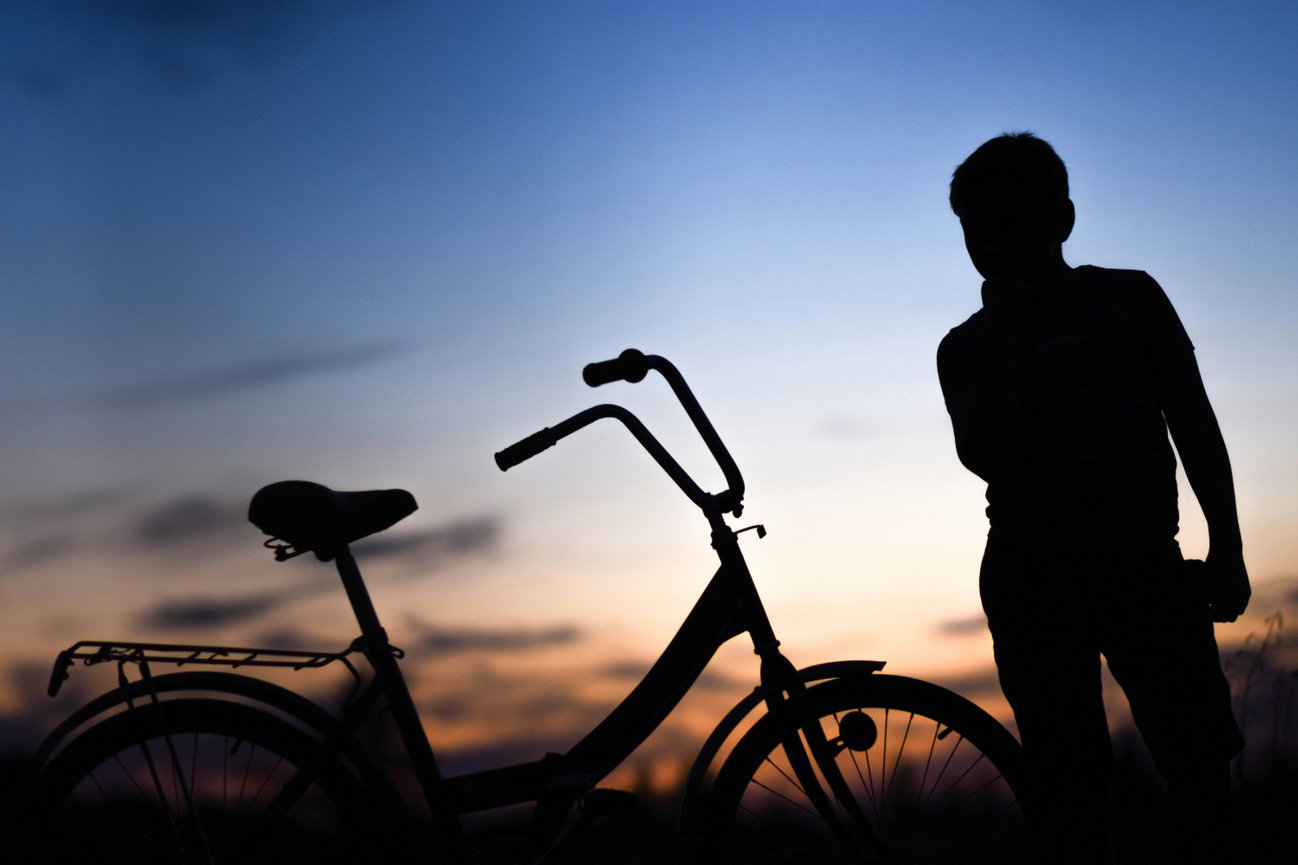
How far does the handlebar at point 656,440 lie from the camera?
280 cm

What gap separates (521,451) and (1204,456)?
6.16ft

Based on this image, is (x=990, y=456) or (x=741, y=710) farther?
(x=741, y=710)

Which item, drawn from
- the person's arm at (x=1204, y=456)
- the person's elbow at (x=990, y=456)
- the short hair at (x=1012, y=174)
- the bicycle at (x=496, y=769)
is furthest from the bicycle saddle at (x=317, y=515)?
the person's arm at (x=1204, y=456)

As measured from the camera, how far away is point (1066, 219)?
2697 mm

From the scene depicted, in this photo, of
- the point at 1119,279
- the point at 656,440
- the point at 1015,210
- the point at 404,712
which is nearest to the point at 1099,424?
the point at 1119,279

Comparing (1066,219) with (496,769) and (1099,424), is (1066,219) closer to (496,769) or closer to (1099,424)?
(1099,424)

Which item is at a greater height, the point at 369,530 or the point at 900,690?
the point at 369,530

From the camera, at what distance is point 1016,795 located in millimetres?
2744

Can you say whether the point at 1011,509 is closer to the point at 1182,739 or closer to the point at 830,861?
the point at 1182,739

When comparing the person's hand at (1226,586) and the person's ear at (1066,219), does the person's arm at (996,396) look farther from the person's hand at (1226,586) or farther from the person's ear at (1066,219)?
the person's hand at (1226,586)

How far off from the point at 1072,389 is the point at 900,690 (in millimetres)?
1015

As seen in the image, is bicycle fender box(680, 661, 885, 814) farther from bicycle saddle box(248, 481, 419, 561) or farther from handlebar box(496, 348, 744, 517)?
bicycle saddle box(248, 481, 419, 561)

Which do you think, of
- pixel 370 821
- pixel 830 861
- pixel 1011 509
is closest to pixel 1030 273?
pixel 1011 509

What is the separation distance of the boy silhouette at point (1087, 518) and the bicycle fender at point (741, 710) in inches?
16.9
